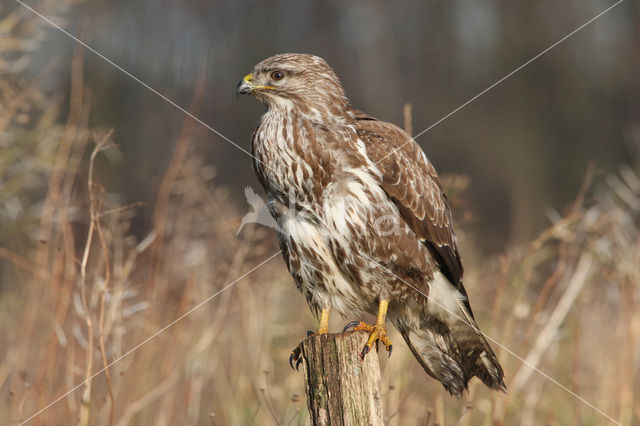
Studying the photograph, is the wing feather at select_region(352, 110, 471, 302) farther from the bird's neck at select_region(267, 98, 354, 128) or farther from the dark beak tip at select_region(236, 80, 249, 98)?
the dark beak tip at select_region(236, 80, 249, 98)

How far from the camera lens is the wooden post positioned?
257 centimetres

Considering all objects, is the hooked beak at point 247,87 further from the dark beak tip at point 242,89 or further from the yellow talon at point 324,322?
the yellow talon at point 324,322

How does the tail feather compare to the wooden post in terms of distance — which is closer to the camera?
the wooden post

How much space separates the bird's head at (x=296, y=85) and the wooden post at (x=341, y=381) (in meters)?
1.10

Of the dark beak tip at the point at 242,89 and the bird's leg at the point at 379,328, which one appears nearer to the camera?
the bird's leg at the point at 379,328

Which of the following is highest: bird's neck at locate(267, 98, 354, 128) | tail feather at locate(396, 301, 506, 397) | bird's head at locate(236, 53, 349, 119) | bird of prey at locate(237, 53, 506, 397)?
bird's head at locate(236, 53, 349, 119)

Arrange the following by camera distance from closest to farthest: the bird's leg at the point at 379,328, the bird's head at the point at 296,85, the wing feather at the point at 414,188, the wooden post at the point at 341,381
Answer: the wooden post at the point at 341,381
the bird's leg at the point at 379,328
the wing feather at the point at 414,188
the bird's head at the point at 296,85

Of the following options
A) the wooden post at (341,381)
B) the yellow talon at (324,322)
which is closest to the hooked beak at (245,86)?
the yellow talon at (324,322)

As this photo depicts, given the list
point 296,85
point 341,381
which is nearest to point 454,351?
point 341,381

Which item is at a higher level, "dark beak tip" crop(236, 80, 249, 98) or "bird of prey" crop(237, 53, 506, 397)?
"dark beak tip" crop(236, 80, 249, 98)

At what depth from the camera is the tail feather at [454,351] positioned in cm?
344

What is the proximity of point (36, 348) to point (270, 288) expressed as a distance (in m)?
1.38

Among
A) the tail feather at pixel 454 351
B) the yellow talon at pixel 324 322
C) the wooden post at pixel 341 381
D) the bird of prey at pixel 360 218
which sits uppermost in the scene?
the bird of prey at pixel 360 218

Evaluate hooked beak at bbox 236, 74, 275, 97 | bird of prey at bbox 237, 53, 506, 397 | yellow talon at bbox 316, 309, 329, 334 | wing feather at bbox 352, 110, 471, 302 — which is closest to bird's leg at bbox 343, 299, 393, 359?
bird of prey at bbox 237, 53, 506, 397
